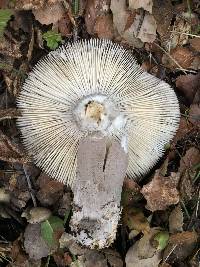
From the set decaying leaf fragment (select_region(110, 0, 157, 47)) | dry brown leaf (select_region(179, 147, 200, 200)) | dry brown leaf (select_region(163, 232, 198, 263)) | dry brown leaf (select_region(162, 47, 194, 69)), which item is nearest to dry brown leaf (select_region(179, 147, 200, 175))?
dry brown leaf (select_region(179, 147, 200, 200))

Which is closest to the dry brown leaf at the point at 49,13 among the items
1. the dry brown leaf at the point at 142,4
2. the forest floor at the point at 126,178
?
the forest floor at the point at 126,178

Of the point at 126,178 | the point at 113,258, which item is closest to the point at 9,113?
the point at 126,178

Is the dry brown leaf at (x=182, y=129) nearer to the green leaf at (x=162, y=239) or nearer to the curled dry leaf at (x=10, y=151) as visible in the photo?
the green leaf at (x=162, y=239)

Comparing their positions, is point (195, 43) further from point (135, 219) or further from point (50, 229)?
point (50, 229)

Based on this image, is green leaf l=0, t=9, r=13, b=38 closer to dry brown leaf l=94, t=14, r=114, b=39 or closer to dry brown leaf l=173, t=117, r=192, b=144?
dry brown leaf l=94, t=14, r=114, b=39

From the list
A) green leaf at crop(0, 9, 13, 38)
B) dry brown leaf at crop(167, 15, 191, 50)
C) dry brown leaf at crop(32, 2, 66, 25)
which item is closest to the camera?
green leaf at crop(0, 9, 13, 38)

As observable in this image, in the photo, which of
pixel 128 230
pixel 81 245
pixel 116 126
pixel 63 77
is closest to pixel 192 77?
pixel 116 126

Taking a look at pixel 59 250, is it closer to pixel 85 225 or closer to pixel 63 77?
pixel 85 225
